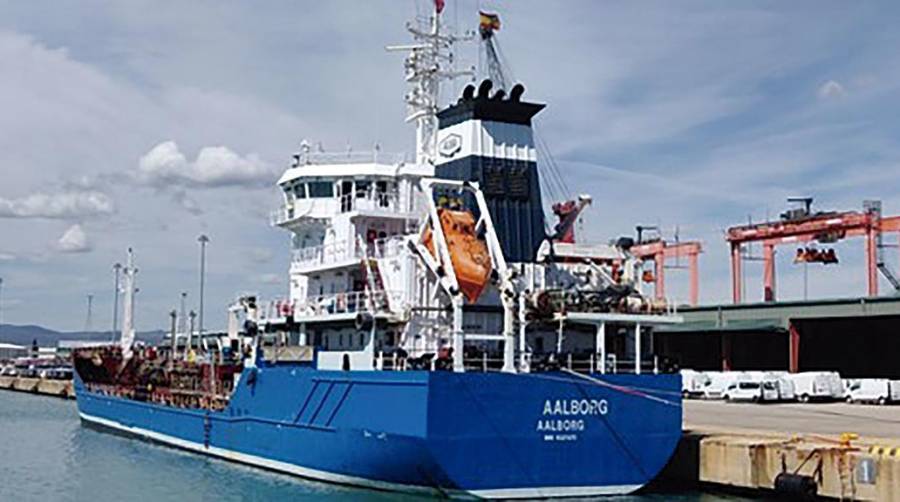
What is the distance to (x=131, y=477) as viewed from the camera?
91.5ft

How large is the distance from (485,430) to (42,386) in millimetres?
74470

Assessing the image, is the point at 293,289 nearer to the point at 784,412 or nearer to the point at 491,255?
the point at 491,255

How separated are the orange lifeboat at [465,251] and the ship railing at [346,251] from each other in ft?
6.52

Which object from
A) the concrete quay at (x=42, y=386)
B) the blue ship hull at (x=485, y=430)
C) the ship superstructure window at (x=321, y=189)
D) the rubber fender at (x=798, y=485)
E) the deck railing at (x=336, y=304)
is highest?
the ship superstructure window at (x=321, y=189)

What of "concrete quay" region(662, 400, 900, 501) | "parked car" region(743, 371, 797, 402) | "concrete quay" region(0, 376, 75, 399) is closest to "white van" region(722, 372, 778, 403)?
"parked car" region(743, 371, 797, 402)

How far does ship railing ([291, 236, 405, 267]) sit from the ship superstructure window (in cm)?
142

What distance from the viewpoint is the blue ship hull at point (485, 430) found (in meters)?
20.1

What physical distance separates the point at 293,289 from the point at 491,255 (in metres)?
9.58

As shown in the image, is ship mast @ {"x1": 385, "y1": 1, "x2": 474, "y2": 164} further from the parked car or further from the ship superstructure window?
the parked car

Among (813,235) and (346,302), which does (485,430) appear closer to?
(346,302)

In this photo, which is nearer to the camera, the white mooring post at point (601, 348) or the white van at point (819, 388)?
the white mooring post at point (601, 348)

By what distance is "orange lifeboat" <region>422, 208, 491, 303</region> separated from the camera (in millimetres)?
22547

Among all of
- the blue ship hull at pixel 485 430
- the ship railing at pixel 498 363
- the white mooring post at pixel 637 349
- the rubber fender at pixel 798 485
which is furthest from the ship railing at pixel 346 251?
the rubber fender at pixel 798 485

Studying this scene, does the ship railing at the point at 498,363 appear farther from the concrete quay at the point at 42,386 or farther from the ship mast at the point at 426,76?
the concrete quay at the point at 42,386
